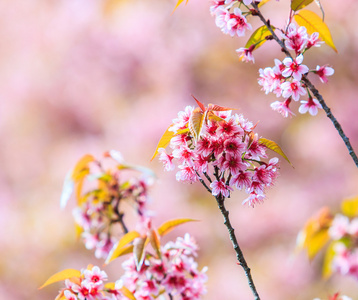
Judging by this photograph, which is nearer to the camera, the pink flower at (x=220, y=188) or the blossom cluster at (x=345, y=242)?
the pink flower at (x=220, y=188)

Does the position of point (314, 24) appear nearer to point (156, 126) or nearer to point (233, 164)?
point (233, 164)

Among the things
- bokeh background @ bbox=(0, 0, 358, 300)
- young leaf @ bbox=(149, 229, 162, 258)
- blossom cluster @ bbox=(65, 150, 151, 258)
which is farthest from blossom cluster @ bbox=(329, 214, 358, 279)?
bokeh background @ bbox=(0, 0, 358, 300)

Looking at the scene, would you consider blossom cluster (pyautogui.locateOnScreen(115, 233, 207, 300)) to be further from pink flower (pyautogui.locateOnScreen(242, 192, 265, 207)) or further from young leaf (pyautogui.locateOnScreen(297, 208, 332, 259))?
young leaf (pyautogui.locateOnScreen(297, 208, 332, 259))

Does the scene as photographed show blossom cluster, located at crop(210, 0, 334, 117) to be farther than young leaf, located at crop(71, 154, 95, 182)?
No

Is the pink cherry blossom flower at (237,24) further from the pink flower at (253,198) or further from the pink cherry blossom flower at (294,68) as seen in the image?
the pink flower at (253,198)

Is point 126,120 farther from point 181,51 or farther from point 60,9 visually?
point 60,9

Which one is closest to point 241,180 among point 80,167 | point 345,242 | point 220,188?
point 220,188

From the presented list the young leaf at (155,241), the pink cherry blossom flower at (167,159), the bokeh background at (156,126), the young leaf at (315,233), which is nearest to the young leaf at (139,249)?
the young leaf at (155,241)
